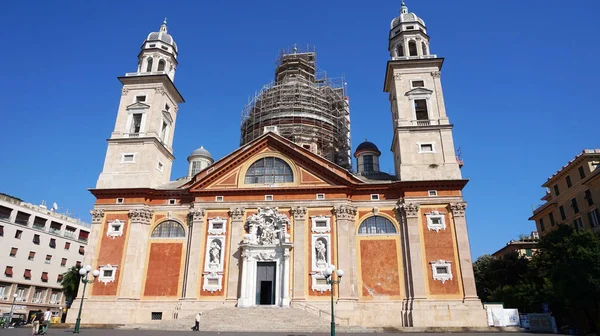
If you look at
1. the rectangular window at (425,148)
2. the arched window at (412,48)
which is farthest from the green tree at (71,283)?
the arched window at (412,48)

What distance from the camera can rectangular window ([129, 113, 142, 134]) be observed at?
3497 cm

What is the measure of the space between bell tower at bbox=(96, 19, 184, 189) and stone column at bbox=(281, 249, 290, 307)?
12322mm

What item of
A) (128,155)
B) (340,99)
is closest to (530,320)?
(340,99)

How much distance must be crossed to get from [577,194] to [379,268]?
24.3 m

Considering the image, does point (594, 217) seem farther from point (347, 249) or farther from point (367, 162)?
point (347, 249)

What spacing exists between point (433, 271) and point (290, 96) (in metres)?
23.3

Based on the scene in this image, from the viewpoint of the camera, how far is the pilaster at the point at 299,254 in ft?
90.9

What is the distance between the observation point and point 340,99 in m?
45.7

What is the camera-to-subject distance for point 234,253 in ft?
96.1

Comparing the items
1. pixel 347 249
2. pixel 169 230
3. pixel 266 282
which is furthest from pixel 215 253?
pixel 347 249

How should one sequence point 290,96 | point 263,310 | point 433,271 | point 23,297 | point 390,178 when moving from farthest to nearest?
point 23,297
point 290,96
point 390,178
point 433,271
point 263,310

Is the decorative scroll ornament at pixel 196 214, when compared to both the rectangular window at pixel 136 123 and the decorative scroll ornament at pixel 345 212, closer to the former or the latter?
the rectangular window at pixel 136 123

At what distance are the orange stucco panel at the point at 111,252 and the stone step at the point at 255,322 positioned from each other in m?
4.06

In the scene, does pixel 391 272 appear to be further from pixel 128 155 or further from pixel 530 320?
pixel 128 155
